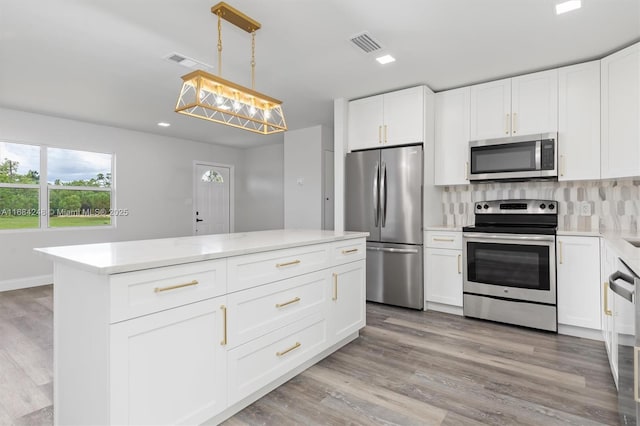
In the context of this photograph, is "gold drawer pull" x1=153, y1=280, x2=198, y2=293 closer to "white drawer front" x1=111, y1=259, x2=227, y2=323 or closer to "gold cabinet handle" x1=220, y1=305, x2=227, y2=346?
"white drawer front" x1=111, y1=259, x2=227, y2=323

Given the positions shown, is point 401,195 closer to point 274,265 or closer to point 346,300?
point 346,300

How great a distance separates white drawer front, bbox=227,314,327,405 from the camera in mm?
1845

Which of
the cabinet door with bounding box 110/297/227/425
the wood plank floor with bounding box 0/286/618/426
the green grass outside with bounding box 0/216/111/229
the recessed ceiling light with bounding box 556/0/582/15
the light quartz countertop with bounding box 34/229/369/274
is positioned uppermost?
the recessed ceiling light with bounding box 556/0/582/15

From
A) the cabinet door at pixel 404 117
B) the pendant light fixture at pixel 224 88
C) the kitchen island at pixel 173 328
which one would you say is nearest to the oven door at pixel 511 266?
the cabinet door at pixel 404 117

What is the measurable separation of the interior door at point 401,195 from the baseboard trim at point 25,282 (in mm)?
4906

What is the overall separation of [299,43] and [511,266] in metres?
2.77

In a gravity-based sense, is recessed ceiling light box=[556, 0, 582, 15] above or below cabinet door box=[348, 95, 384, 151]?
above

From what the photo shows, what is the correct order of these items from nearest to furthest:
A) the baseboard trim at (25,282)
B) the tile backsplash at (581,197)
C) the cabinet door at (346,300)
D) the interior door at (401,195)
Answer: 1. the cabinet door at (346,300)
2. the tile backsplash at (581,197)
3. the interior door at (401,195)
4. the baseboard trim at (25,282)

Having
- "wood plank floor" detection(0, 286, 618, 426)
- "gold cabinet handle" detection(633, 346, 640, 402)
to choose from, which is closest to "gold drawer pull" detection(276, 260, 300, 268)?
"wood plank floor" detection(0, 286, 618, 426)

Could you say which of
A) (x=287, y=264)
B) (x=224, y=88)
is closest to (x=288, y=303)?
(x=287, y=264)

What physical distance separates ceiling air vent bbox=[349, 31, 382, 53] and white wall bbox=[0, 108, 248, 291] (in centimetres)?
468

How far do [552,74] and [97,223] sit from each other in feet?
21.1

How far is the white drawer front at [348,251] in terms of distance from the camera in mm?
2639

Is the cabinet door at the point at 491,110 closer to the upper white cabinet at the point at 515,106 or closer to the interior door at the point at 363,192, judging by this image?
the upper white cabinet at the point at 515,106
